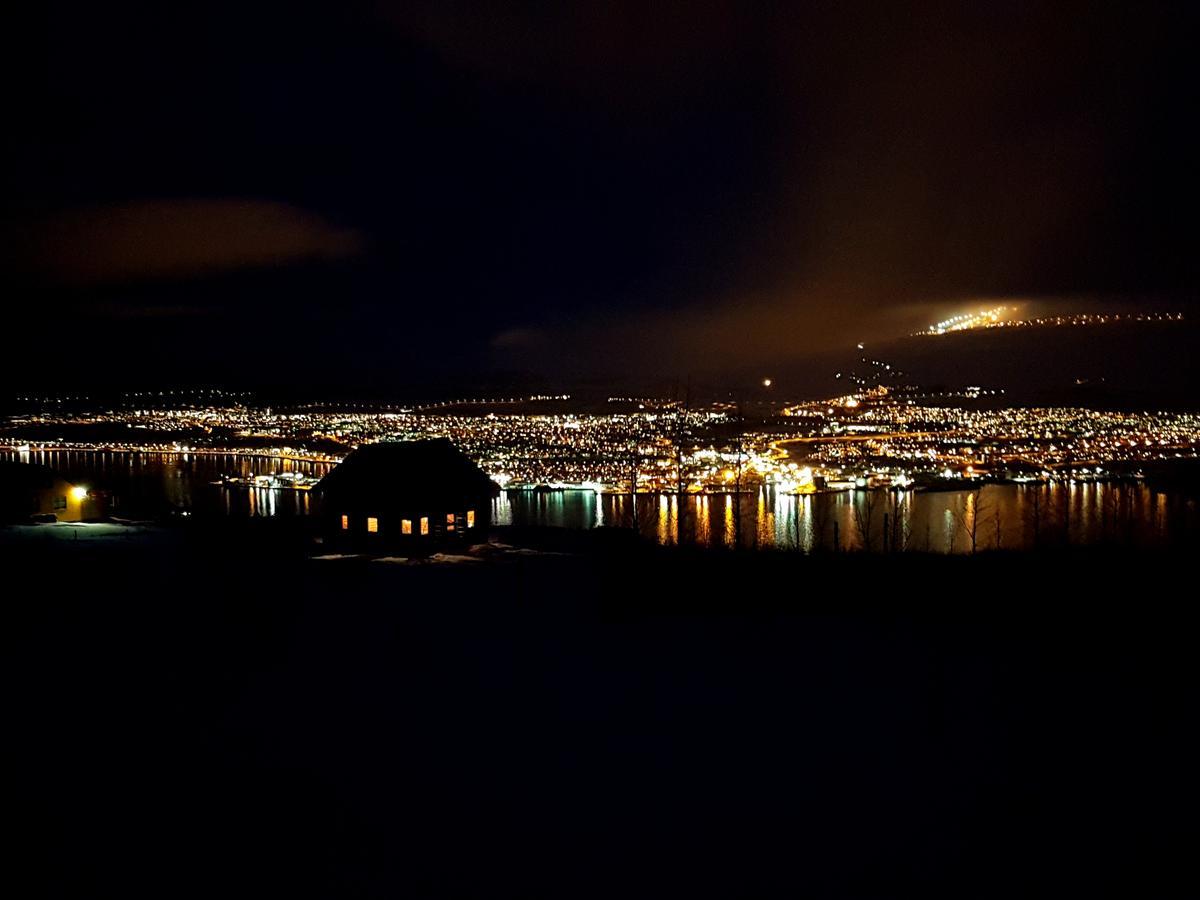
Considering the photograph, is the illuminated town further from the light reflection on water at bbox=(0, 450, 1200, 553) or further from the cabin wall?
the cabin wall

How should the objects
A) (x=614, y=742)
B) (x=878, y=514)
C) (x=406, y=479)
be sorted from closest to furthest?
1. (x=614, y=742)
2. (x=406, y=479)
3. (x=878, y=514)

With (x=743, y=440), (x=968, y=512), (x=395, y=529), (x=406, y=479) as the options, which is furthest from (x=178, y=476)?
(x=968, y=512)

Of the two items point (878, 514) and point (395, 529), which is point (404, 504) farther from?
point (878, 514)

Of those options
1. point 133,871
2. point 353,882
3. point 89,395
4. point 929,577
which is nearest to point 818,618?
point 929,577

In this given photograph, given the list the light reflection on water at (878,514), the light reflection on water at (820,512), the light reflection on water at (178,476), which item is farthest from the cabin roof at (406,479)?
the light reflection on water at (178,476)

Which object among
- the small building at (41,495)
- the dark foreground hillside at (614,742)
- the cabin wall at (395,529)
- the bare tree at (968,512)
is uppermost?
the small building at (41,495)

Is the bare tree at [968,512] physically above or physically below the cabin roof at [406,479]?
below

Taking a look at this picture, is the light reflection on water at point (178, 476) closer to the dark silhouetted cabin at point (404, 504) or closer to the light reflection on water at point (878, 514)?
the light reflection on water at point (878, 514)
